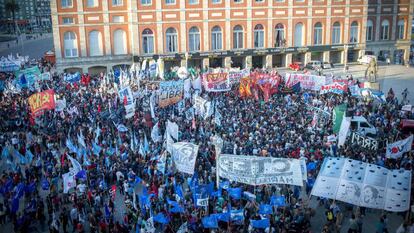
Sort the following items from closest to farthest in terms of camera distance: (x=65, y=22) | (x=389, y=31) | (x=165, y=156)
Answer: (x=165, y=156) < (x=65, y=22) < (x=389, y=31)

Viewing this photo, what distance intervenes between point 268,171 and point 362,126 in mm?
11034

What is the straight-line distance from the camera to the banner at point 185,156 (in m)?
17.2

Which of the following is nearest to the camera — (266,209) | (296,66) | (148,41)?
(266,209)

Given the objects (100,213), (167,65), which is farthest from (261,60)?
(100,213)

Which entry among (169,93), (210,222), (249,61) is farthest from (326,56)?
Answer: (210,222)

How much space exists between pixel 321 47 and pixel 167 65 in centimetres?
2009

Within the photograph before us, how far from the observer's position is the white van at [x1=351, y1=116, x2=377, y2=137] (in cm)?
2264

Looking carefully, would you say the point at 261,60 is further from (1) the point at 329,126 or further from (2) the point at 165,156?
(2) the point at 165,156

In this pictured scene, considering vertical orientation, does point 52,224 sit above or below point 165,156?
below

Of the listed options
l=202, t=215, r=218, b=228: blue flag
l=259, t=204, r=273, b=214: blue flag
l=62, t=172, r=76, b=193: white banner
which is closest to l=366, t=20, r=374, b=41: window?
l=259, t=204, r=273, b=214: blue flag

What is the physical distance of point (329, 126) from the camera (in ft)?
80.3

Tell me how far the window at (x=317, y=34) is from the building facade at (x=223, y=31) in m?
0.13

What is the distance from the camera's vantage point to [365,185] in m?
14.3

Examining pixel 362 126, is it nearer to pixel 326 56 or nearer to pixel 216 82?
pixel 216 82
